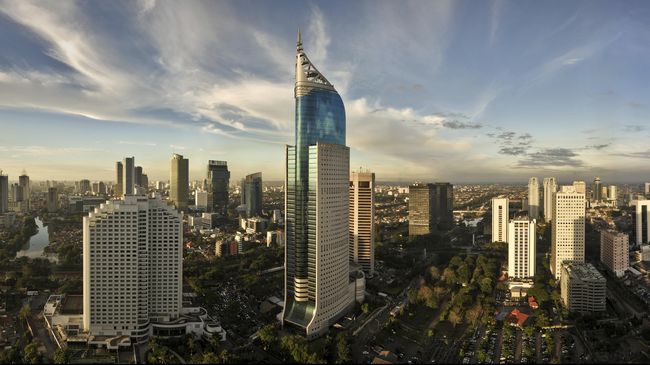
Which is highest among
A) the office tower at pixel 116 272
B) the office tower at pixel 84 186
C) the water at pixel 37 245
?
the office tower at pixel 84 186

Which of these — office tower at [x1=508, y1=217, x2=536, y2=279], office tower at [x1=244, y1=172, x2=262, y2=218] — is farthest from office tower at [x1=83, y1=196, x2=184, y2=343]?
office tower at [x1=244, y1=172, x2=262, y2=218]

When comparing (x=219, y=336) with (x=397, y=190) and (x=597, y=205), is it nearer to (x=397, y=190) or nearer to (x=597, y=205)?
(x=597, y=205)

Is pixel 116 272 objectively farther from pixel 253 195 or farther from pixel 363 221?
pixel 253 195

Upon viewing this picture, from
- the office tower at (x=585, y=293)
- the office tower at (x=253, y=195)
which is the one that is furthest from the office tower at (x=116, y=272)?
the office tower at (x=253, y=195)

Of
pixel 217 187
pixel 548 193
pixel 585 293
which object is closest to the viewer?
pixel 585 293

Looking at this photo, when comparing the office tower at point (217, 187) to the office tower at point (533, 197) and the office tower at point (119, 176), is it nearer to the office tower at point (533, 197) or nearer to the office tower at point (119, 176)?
the office tower at point (119, 176)

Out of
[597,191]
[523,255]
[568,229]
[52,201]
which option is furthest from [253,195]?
[597,191]

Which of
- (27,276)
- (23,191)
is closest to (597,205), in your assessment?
(27,276)
